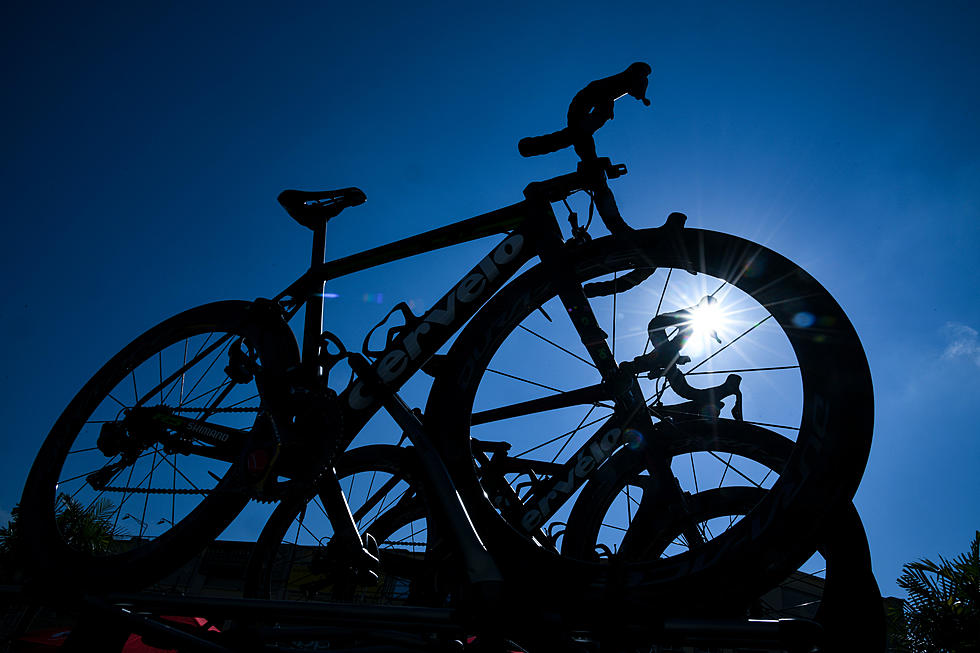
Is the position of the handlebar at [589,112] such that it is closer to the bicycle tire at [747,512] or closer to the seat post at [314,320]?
the seat post at [314,320]

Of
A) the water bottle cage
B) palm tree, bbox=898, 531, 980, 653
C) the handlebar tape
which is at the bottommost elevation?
palm tree, bbox=898, 531, 980, 653

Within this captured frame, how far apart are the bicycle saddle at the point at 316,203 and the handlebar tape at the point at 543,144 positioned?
3.98 feet

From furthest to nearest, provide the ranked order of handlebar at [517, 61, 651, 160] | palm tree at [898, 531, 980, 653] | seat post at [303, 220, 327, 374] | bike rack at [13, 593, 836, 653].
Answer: palm tree at [898, 531, 980, 653], seat post at [303, 220, 327, 374], handlebar at [517, 61, 651, 160], bike rack at [13, 593, 836, 653]

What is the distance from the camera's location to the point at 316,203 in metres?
3.03

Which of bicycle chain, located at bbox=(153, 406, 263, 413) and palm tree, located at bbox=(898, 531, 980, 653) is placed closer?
bicycle chain, located at bbox=(153, 406, 263, 413)

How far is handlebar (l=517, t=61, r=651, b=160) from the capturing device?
2.10m

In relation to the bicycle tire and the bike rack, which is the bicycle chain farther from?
the bicycle tire

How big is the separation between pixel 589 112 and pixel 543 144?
23 cm

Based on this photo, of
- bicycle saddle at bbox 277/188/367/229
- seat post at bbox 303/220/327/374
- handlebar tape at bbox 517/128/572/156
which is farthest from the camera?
bicycle saddle at bbox 277/188/367/229

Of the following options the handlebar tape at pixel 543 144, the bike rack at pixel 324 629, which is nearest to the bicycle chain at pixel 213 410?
the bike rack at pixel 324 629

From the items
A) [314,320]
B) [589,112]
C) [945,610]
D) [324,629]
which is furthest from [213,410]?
[945,610]

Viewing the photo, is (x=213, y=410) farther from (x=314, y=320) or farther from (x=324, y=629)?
(x=324, y=629)

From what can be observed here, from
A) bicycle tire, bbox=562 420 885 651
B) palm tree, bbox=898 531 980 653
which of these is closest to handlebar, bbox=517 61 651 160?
bicycle tire, bbox=562 420 885 651

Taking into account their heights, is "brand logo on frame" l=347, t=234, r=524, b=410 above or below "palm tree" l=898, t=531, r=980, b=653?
above
